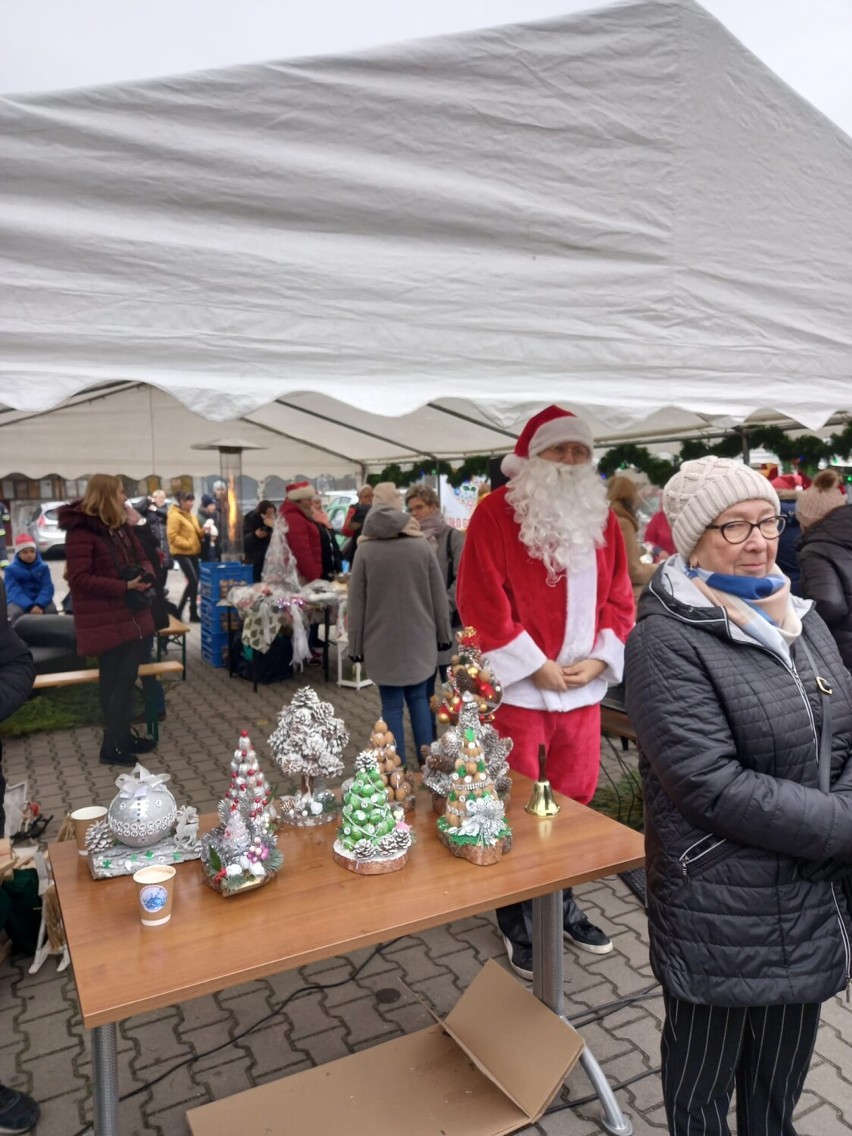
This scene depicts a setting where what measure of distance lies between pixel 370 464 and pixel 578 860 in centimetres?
852

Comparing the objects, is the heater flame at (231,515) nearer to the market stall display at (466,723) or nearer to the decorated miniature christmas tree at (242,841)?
the market stall display at (466,723)

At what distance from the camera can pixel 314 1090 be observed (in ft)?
6.97

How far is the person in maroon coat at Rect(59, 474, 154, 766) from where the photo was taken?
191 inches

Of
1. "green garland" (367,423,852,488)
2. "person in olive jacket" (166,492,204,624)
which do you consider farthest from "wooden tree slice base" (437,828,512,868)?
"person in olive jacket" (166,492,204,624)

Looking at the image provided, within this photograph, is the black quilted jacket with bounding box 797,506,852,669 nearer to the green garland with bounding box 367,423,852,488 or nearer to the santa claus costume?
the santa claus costume

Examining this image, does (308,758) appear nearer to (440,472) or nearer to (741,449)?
(741,449)

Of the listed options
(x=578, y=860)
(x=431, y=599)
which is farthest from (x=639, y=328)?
(x=431, y=599)

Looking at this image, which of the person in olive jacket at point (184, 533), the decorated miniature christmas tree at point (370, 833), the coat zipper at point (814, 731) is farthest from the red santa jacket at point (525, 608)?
the person in olive jacket at point (184, 533)

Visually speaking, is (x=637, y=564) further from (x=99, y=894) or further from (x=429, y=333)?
(x=99, y=894)

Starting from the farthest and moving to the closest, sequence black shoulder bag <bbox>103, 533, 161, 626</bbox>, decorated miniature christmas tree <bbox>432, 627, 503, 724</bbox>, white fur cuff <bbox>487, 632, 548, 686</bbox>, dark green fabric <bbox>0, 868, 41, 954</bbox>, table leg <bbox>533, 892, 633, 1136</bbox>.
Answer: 1. black shoulder bag <bbox>103, 533, 161, 626</bbox>
2. dark green fabric <bbox>0, 868, 41, 954</bbox>
3. white fur cuff <bbox>487, 632, 548, 686</bbox>
4. decorated miniature christmas tree <bbox>432, 627, 503, 724</bbox>
5. table leg <bbox>533, 892, 633, 1136</bbox>

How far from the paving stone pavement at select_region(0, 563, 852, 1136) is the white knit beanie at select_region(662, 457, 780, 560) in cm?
118

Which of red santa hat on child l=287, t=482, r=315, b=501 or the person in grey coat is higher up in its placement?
red santa hat on child l=287, t=482, r=315, b=501

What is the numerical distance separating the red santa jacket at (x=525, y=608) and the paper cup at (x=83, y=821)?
135cm

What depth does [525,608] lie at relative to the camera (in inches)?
113
